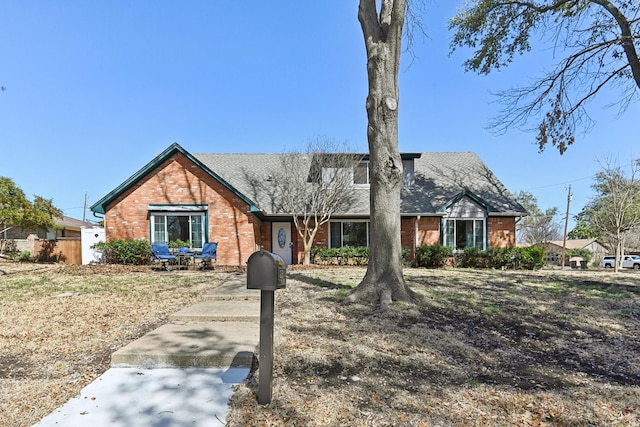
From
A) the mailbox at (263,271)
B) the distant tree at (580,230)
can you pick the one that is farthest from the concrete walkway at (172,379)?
the distant tree at (580,230)

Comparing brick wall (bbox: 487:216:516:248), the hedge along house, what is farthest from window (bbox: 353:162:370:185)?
brick wall (bbox: 487:216:516:248)

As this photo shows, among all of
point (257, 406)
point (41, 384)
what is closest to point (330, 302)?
point (257, 406)

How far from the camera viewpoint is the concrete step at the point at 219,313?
5.33m

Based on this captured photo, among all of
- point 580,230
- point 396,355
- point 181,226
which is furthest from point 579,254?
point 396,355

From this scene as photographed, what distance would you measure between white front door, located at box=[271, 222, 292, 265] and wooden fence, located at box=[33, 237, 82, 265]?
378 inches

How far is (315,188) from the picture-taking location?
15609 millimetres

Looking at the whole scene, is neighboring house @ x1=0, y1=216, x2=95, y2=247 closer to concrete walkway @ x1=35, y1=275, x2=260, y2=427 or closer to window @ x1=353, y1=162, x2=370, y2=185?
window @ x1=353, y1=162, x2=370, y2=185

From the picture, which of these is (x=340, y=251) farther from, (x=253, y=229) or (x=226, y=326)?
(x=226, y=326)

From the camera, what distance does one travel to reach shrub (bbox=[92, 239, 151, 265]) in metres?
14.3

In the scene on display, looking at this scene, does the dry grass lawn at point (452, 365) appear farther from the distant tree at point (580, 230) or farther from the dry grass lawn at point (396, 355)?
the distant tree at point (580, 230)

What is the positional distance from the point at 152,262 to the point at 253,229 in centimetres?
420

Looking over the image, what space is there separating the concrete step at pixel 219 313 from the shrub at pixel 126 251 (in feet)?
31.2

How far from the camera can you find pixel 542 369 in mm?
3936

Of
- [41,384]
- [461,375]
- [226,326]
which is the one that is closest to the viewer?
[41,384]
